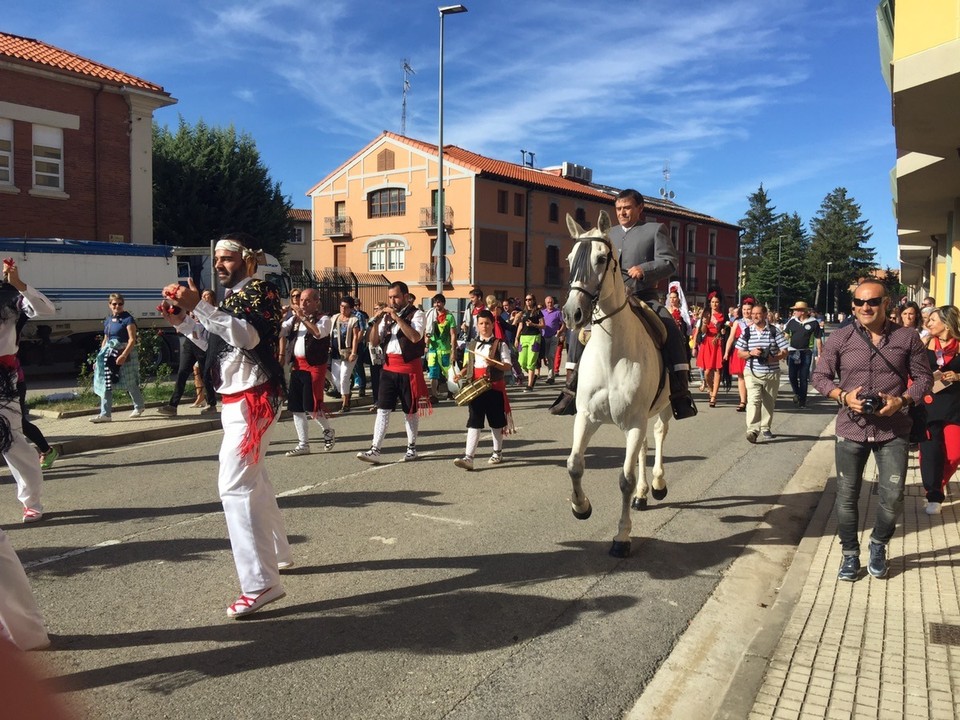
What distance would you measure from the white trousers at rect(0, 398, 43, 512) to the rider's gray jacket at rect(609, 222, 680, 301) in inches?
193

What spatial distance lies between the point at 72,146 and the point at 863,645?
1040 inches

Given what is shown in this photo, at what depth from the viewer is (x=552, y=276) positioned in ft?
162

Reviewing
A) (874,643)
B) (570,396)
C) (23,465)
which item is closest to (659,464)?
(570,396)

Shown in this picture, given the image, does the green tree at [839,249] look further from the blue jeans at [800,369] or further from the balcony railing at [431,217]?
the blue jeans at [800,369]

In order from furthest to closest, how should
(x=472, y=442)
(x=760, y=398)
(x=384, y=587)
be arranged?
(x=760, y=398), (x=472, y=442), (x=384, y=587)

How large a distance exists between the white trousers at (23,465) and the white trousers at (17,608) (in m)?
2.38

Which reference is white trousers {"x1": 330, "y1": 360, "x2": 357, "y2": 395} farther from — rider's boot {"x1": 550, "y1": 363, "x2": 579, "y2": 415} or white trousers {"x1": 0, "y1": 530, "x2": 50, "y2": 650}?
white trousers {"x1": 0, "y1": 530, "x2": 50, "y2": 650}

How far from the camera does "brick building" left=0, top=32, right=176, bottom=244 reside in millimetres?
22484

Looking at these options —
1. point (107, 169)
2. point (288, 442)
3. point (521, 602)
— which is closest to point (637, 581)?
point (521, 602)

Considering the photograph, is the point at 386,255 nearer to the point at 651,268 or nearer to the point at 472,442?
the point at 472,442

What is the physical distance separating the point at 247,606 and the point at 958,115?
872 cm

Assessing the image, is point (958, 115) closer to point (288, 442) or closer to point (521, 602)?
point (521, 602)

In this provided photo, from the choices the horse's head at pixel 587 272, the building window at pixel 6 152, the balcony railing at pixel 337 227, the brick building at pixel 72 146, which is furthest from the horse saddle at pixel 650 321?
the balcony railing at pixel 337 227

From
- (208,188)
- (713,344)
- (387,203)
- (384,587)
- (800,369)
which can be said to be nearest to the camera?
(384,587)
